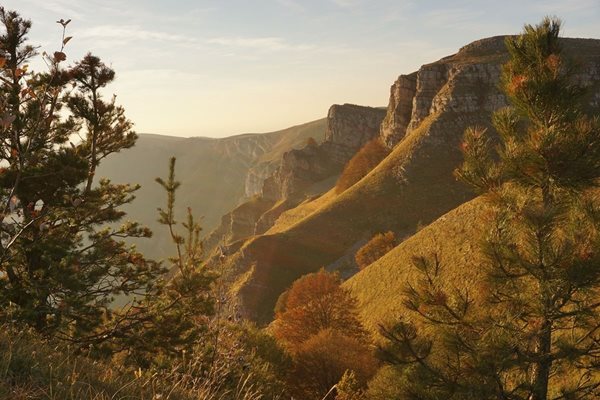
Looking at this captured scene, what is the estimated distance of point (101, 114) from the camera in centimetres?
1046

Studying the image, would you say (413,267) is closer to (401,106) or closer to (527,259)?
(527,259)

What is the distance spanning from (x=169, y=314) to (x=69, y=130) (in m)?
7.09

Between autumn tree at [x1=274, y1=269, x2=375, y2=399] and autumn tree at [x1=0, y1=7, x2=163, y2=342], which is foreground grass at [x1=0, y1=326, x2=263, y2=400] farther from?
autumn tree at [x1=274, y1=269, x2=375, y2=399]

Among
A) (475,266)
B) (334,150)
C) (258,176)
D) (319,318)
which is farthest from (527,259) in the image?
(258,176)

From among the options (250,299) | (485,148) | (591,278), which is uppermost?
(485,148)

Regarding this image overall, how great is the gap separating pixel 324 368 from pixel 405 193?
54881 mm

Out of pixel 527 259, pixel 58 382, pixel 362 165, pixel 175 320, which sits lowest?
pixel 175 320

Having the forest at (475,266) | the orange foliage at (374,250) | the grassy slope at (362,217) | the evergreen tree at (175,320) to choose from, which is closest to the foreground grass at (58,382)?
the forest at (475,266)

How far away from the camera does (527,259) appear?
10180 millimetres

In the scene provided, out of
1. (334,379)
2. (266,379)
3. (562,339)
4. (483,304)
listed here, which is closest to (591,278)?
(562,339)

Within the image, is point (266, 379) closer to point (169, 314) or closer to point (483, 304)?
point (169, 314)

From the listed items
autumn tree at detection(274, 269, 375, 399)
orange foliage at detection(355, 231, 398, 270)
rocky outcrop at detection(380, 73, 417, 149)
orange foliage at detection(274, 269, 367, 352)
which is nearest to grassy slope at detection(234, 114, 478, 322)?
orange foliage at detection(355, 231, 398, 270)

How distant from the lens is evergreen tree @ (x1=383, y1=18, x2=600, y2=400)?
31.8 ft

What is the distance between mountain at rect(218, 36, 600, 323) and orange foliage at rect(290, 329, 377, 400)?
31.8 meters
